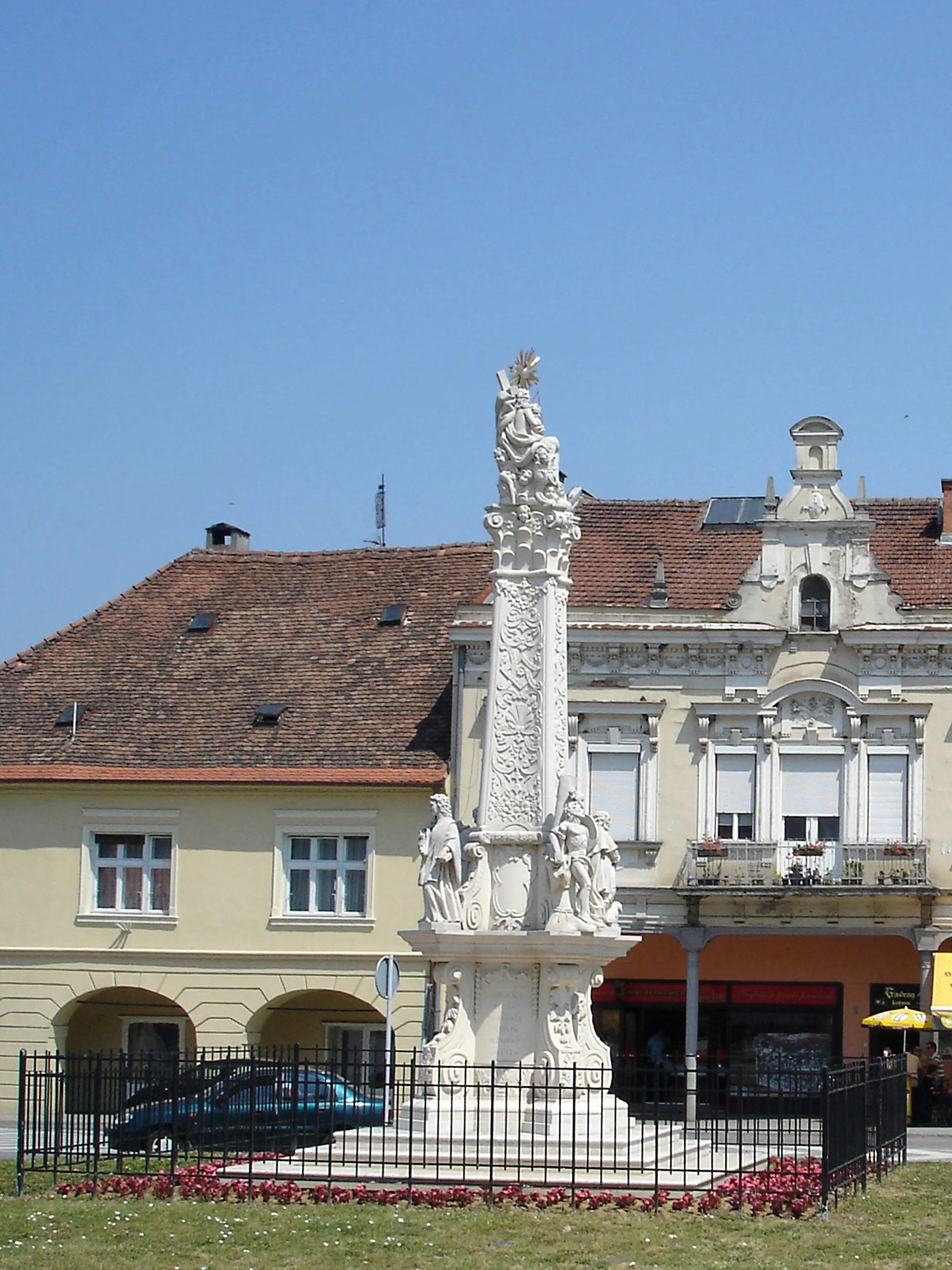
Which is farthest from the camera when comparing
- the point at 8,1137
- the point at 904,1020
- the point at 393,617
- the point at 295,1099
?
the point at 393,617

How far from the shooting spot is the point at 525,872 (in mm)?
19969

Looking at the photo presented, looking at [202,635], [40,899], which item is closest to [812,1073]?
[40,899]

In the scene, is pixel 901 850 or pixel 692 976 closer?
pixel 901 850

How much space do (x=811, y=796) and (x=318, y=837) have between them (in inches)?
332

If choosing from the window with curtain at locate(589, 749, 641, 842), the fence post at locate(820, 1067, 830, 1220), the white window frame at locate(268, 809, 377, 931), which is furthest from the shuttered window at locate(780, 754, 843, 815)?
the fence post at locate(820, 1067, 830, 1220)

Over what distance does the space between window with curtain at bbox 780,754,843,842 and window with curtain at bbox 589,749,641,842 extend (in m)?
2.51

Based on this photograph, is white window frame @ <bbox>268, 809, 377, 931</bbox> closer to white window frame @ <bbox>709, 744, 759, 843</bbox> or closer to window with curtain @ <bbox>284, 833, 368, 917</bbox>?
window with curtain @ <bbox>284, 833, 368, 917</bbox>

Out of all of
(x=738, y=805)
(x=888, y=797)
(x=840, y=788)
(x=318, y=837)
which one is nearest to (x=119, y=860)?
(x=318, y=837)

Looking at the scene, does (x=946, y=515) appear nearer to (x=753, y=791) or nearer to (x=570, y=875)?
(x=753, y=791)

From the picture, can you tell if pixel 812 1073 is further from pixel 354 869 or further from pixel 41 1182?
pixel 354 869

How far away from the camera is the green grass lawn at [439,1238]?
1403 centimetres

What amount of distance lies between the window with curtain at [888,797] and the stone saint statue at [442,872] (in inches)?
679

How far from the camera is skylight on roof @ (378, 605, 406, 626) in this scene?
39.9 meters

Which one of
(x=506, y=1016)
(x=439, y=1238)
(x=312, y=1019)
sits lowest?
(x=312, y=1019)
